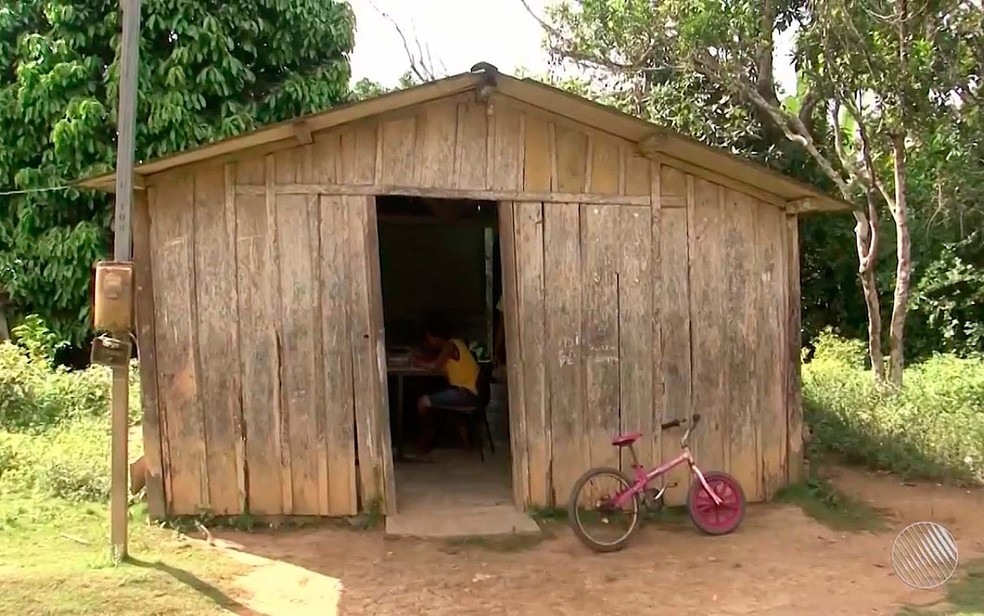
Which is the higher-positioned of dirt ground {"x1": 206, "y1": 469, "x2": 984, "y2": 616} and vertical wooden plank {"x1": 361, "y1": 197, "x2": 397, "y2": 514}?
vertical wooden plank {"x1": 361, "y1": 197, "x2": 397, "y2": 514}

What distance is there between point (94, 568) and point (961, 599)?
504 cm

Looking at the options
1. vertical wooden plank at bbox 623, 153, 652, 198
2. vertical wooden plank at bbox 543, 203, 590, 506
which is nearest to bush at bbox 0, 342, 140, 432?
vertical wooden plank at bbox 543, 203, 590, 506

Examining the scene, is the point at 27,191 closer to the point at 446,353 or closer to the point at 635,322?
the point at 446,353

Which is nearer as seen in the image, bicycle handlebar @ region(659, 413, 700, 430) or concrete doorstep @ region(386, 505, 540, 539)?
concrete doorstep @ region(386, 505, 540, 539)

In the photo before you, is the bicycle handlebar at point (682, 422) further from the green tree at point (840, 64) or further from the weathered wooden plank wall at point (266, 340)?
the green tree at point (840, 64)

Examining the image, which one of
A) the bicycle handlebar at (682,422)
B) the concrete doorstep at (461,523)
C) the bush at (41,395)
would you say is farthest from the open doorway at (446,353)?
the bush at (41,395)

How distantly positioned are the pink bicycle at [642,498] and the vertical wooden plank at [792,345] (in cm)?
Result: 90

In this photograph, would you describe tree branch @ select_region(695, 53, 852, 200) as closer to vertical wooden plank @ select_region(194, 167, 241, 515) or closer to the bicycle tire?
the bicycle tire

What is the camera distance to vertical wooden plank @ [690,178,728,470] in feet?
23.8

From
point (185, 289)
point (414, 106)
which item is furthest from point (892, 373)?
point (185, 289)

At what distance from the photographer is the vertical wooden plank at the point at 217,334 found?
6562mm

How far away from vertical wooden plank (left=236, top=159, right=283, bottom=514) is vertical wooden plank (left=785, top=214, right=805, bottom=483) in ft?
13.3

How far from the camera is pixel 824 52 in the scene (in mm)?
10320

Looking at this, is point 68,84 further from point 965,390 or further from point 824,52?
point 965,390
